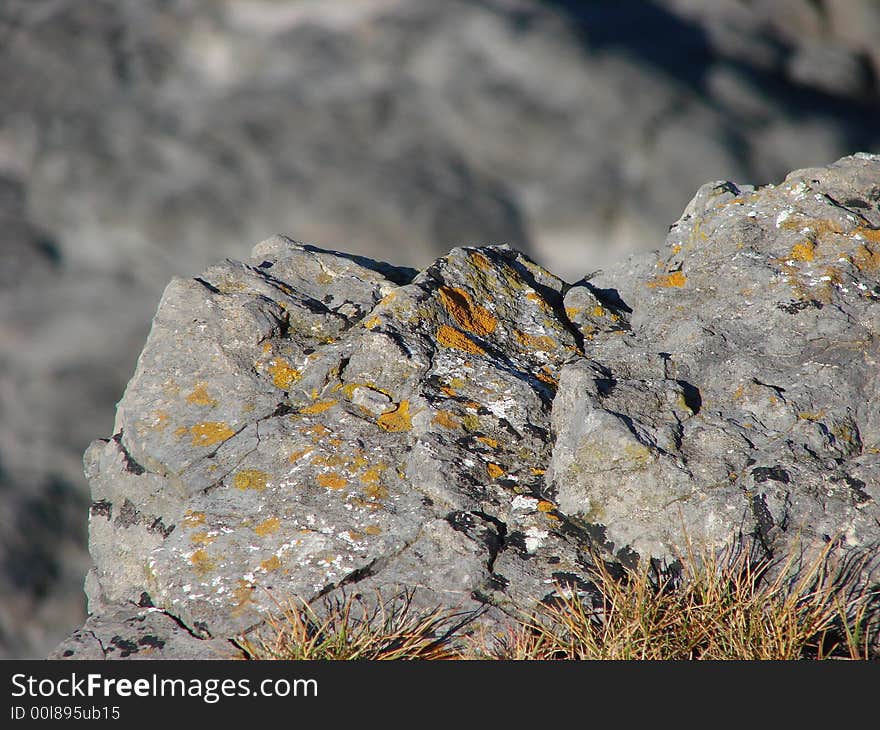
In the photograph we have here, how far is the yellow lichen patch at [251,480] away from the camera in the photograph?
4.33 meters

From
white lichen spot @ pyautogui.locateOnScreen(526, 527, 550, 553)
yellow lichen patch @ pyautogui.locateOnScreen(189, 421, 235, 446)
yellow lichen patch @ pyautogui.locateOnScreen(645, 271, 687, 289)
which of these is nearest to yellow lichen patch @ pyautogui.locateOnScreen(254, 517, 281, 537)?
yellow lichen patch @ pyautogui.locateOnScreen(189, 421, 235, 446)

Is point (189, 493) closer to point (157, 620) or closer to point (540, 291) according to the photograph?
point (157, 620)

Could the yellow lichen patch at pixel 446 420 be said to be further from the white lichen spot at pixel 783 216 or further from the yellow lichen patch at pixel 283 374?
the white lichen spot at pixel 783 216

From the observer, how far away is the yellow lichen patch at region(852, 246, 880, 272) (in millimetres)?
5105

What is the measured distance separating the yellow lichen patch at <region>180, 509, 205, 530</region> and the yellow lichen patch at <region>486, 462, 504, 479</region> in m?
1.57

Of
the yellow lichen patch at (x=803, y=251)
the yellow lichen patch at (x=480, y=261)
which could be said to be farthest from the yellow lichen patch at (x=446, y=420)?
the yellow lichen patch at (x=803, y=251)

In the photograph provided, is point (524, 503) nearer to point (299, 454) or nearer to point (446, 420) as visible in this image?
point (446, 420)

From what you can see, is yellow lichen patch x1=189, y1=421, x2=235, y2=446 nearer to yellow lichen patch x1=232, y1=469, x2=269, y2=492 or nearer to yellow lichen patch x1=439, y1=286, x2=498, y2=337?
yellow lichen patch x1=232, y1=469, x2=269, y2=492

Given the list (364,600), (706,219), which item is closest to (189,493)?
(364,600)

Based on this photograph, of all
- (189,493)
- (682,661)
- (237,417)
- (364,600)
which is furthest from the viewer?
(237,417)

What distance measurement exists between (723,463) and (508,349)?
164 centimetres

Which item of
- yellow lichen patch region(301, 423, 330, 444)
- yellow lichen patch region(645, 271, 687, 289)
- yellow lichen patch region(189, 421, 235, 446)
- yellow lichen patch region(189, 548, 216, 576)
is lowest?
yellow lichen patch region(189, 548, 216, 576)

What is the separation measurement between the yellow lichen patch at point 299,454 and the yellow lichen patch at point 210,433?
49 cm

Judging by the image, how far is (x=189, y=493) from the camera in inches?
175
